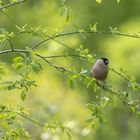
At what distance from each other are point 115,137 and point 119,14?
10.1ft

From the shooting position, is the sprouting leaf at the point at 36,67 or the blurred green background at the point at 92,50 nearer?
the sprouting leaf at the point at 36,67

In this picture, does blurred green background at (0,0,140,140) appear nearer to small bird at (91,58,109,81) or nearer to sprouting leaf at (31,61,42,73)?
small bird at (91,58,109,81)

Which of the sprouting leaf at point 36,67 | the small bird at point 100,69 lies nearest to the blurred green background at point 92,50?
the small bird at point 100,69

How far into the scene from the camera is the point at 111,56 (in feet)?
56.0

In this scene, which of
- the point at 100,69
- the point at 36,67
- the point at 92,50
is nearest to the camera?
the point at 36,67

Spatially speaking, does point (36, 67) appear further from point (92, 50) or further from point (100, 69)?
point (92, 50)

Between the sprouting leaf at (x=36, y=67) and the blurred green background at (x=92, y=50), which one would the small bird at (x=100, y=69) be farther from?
the blurred green background at (x=92, y=50)

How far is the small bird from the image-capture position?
6107 mm

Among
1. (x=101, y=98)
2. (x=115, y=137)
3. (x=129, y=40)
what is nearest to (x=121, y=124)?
(x=115, y=137)

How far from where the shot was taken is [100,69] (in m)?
6.15

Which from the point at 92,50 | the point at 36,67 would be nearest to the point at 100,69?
the point at 36,67

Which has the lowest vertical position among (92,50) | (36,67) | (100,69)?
(36,67)

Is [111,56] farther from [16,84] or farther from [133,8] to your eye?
[16,84]

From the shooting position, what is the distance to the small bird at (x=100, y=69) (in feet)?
20.0
